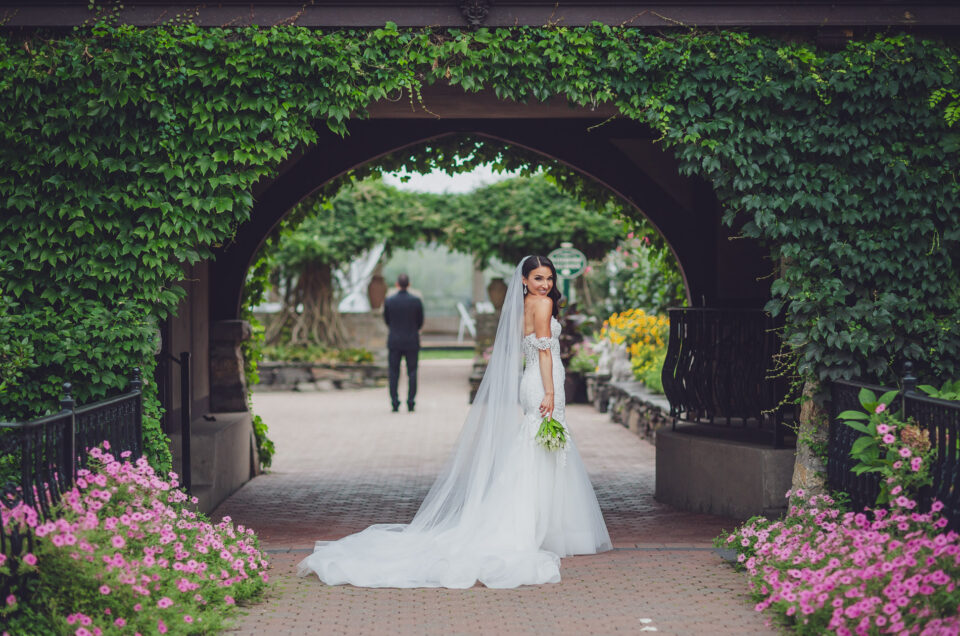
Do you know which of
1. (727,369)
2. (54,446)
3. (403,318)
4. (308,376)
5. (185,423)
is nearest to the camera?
(54,446)

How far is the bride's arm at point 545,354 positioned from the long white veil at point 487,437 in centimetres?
15

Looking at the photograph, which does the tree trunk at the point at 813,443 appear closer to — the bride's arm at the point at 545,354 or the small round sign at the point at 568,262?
the bride's arm at the point at 545,354

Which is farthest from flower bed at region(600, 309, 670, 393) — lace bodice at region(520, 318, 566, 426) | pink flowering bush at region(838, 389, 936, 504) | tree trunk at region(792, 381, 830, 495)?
pink flowering bush at region(838, 389, 936, 504)

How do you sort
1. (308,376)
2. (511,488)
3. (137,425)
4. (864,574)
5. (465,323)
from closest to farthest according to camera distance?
(864,574)
(137,425)
(511,488)
(308,376)
(465,323)

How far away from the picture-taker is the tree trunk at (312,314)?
2223cm

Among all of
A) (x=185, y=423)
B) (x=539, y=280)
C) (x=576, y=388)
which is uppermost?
(x=539, y=280)

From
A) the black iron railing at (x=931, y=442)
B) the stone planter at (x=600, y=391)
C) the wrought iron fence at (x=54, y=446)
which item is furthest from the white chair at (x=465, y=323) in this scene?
the wrought iron fence at (x=54, y=446)

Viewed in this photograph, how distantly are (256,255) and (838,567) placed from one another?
22.7ft

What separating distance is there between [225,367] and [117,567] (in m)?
5.45

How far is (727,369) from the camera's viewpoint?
835 centimetres

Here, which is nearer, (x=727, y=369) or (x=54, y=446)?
(x=54, y=446)

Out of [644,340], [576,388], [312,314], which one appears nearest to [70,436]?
[644,340]

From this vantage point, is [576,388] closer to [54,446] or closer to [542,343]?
[542,343]

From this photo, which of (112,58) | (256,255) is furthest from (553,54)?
(256,255)
